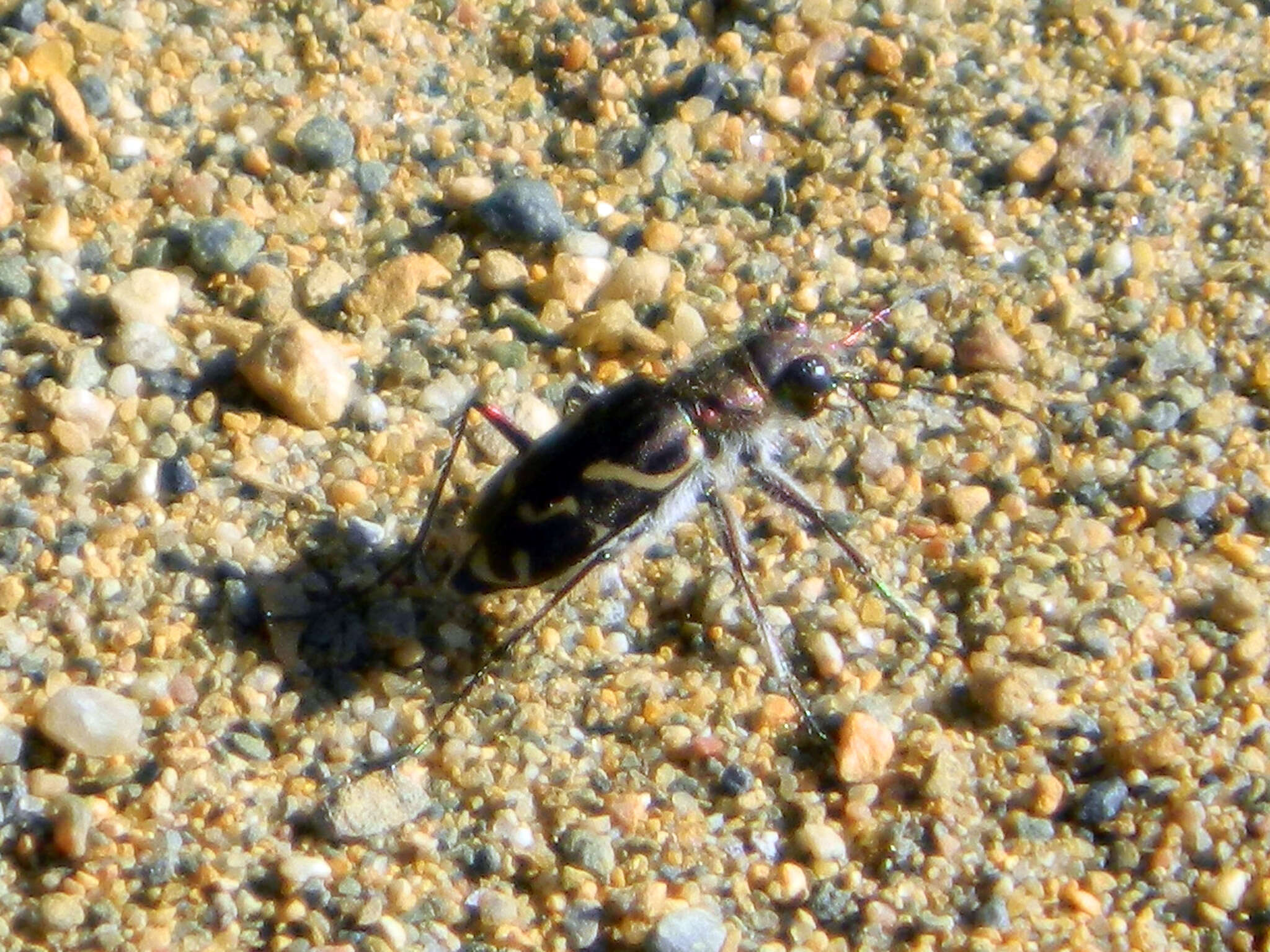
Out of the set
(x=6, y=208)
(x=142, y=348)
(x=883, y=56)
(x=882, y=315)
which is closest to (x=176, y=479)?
(x=142, y=348)

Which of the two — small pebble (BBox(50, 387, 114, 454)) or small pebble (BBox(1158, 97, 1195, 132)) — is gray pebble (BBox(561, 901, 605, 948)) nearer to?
small pebble (BBox(50, 387, 114, 454))

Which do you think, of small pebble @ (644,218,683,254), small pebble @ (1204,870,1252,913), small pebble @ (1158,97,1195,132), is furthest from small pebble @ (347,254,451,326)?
small pebble @ (1204,870,1252,913)

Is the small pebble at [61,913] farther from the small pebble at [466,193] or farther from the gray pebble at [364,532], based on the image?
the small pebble at [466,193]

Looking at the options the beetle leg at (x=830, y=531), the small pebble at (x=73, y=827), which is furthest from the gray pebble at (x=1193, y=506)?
the small pebble at (x=73, y=827)

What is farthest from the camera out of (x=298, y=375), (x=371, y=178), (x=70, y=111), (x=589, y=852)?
(x=371, y=178)

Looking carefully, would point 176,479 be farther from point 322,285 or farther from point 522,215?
point 522,215

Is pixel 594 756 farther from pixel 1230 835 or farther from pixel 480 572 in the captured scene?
pixel 1230 835
